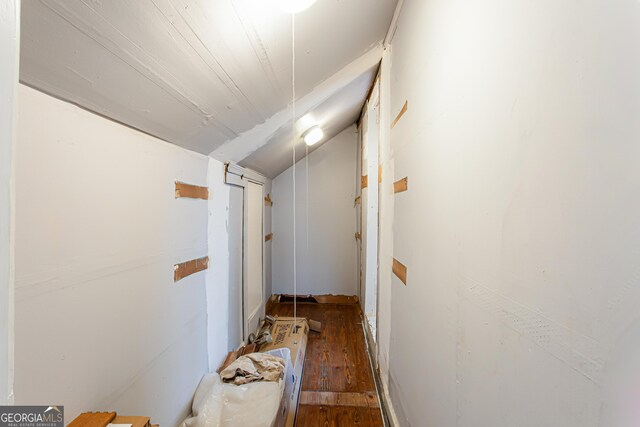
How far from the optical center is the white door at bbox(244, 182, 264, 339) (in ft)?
8.87

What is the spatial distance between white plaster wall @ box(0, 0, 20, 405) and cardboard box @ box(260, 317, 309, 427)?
60.5 inches

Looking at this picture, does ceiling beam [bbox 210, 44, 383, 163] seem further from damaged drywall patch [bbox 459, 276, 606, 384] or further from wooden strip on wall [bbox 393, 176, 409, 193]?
damaged drywall patch [bbox 459, 276, 606, 384]

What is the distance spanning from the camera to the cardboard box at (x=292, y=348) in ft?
5.69

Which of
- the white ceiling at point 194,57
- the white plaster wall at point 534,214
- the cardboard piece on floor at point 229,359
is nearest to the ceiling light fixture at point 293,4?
the white ceiling at point 194,57

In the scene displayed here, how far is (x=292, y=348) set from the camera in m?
2.37

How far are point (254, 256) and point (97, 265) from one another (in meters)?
2.05

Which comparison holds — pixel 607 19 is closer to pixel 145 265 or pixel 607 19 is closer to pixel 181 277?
pixel 145 265

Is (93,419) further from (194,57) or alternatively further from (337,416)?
(337,416)

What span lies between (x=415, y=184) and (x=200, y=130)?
1077 mm

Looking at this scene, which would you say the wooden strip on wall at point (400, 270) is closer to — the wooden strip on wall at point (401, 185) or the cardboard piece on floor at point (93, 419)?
the wooden strip on wall at point (401, 185)

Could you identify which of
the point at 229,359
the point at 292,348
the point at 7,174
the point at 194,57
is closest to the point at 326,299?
the point at 292,348

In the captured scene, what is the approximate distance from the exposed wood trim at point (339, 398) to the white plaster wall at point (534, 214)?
1.01 metres

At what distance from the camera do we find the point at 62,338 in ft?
2.55

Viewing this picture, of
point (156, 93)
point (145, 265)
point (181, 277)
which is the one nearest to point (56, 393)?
point (145, 265)
